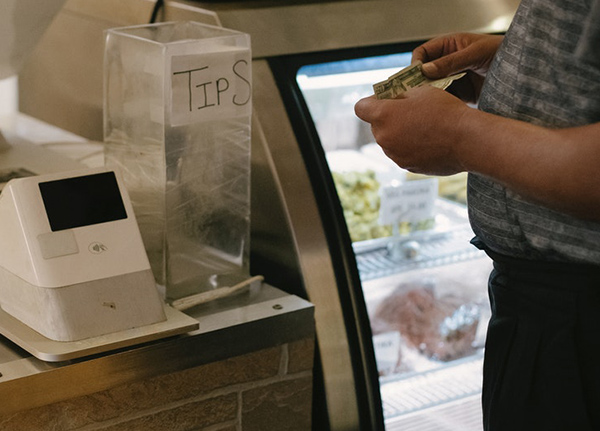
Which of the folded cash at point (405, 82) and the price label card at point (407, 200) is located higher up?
the folded cash at point (405, 82)

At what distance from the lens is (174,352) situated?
125 cm

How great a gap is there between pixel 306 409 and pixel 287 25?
0.63 metres

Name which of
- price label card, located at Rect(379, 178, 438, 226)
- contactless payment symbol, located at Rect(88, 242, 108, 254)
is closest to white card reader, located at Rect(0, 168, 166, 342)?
contactless payment symbol, located at Rect(88, 242, 108, 254)

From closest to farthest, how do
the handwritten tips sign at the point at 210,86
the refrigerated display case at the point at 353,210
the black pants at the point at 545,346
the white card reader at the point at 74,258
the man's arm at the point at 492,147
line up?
the man's arm at the point at 492,147
the black pants at the point at 545,346
the white card reader at the point at 74,258
the handwritten tips sign at the point at 210,86
the refrigerated display case at the point at 353,210

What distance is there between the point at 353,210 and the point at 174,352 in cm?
82

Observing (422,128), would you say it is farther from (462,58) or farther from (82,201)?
(82,201)

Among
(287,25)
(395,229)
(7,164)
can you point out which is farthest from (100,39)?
(395,229)

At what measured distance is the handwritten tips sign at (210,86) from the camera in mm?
1308

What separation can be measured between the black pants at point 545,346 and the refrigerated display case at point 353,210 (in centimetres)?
32

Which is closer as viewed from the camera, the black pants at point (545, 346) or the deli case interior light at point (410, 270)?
the black pants at point (545, 346)

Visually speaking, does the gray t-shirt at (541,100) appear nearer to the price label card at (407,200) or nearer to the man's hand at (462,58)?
the man's hand at (462,58)

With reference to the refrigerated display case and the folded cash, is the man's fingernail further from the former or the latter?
the refrigerated display case

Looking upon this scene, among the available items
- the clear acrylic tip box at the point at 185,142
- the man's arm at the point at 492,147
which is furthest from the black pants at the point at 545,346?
the clear acrylic tip box at the point at 185,142

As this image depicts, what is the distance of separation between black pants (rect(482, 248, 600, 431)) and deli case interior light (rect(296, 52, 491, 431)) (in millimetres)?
748
